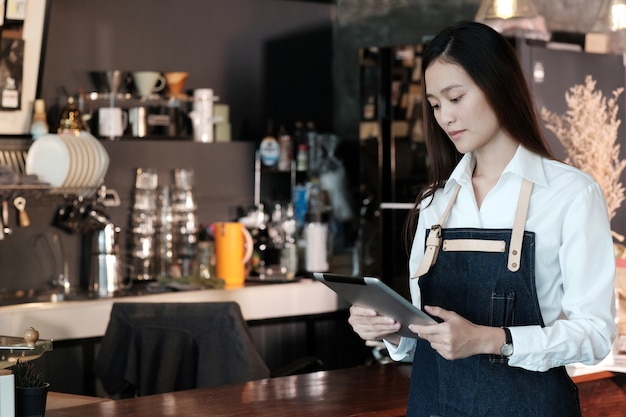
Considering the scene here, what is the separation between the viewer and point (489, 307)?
1.97 meters

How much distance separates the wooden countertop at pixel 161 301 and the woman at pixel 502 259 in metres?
2.29

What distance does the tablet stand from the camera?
71.2 inches

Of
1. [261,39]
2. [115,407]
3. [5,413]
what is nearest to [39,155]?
[261,39]

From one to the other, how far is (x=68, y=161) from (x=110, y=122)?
1.64 feet

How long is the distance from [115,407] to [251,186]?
290 centimetres

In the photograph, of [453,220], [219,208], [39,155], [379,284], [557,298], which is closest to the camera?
[379,284]

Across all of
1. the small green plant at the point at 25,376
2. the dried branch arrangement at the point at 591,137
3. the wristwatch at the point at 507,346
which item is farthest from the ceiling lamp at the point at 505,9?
the small green plant at the point at 25,376

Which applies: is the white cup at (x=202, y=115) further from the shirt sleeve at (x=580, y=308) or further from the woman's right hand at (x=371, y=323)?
the shirt sleeve at (x=580, y=308)

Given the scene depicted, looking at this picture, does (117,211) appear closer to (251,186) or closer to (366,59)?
(251,186)

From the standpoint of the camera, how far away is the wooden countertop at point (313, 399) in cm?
241

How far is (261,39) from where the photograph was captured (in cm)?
543

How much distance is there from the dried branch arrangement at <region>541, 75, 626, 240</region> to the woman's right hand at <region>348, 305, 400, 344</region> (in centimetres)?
236

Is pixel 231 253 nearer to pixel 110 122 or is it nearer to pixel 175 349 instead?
pixel 110 122

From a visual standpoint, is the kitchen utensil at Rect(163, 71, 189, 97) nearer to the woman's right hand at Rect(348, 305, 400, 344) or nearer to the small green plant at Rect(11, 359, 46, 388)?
the small green plant at Rect(11, 359, 46, 388)
